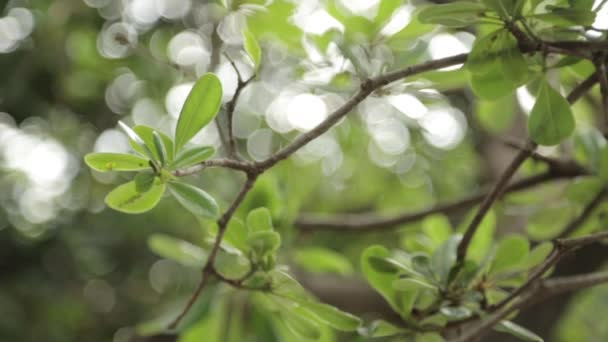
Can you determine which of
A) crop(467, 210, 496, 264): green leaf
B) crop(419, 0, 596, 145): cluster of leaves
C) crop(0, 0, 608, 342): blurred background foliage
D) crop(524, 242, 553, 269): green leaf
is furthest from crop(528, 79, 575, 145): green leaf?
crop(0, 0, 608, 342): blurred background foliage

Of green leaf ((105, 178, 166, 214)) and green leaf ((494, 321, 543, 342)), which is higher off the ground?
green leaf ((105, 178, 166, 214))

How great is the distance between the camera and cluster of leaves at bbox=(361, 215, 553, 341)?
570mm

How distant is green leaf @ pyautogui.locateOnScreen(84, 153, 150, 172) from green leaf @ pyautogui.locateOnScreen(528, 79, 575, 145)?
30 cm

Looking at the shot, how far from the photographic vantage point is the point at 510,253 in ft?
2.02

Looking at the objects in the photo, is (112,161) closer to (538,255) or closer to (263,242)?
(263,242)

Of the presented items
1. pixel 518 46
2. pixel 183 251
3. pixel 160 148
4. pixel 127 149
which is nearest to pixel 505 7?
pixel 518 46

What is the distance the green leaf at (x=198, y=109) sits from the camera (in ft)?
1.57

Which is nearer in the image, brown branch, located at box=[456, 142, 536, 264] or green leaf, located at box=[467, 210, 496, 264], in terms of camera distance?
brown branch, located at box=[456, 142, 536, 264]

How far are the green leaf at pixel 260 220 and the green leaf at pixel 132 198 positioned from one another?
0.11m

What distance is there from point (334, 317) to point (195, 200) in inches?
6.7

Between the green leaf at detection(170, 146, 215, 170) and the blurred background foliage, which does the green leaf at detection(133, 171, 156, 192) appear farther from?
the blurred background foliage

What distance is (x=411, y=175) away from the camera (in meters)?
1.41

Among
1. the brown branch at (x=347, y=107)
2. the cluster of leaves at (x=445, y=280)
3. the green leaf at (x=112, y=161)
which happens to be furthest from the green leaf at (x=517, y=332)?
the green leaf at (x=112, y=161)

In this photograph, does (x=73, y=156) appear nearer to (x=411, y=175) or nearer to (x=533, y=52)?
(x=411, y=175)
